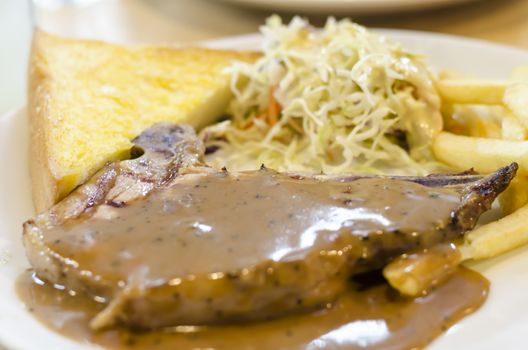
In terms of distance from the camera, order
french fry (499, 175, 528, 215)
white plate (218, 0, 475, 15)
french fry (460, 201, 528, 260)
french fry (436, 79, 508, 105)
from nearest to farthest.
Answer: french fry (460, 201, 528, 260), french fry (499, 175, 528, 215), french fry (436, 79, 508, 105), white plate (218, 0, 475, 15)

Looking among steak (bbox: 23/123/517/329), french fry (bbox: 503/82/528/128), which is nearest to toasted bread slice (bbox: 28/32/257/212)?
steak (bbox: 23/123/517/329)

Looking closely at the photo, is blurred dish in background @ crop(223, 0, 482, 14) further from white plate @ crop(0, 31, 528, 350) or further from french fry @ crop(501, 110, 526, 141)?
white plate @ crop(0, 31, 528, 350)

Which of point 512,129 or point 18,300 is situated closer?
point 18,300

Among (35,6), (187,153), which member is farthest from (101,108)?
(35,6)

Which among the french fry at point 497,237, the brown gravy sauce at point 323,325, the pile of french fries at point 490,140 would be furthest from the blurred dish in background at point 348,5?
the brown gravy sauce at point 323,325

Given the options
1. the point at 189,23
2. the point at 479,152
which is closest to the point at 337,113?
the point at 479,152

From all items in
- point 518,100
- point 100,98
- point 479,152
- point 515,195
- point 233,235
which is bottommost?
point 233,235

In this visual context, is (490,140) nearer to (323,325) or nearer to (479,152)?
(479,152)
